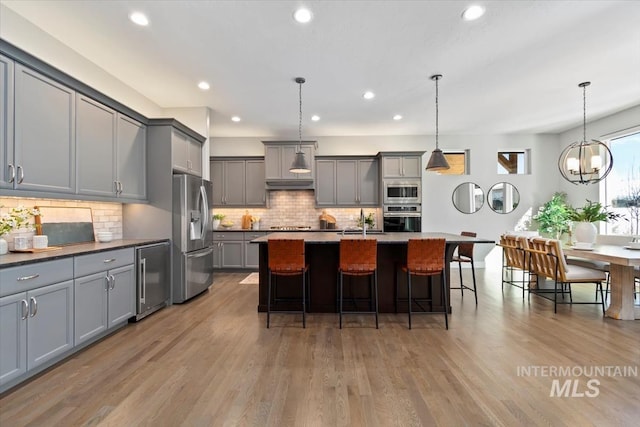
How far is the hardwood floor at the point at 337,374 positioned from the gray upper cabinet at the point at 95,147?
5.25ft

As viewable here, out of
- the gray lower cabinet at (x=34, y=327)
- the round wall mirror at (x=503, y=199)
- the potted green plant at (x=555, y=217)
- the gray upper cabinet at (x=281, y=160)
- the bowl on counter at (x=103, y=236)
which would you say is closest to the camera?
the gray lower cabinet at (x=34, y=327)

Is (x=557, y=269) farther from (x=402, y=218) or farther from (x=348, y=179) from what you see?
(x=348, y=179)

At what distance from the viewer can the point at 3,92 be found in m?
2.23

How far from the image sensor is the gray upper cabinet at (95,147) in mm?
2984

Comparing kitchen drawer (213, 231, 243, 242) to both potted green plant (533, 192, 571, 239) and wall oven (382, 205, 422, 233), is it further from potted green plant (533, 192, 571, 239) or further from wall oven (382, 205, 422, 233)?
potted green plant (533, 192, 571, 239)

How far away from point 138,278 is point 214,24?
9.41ft

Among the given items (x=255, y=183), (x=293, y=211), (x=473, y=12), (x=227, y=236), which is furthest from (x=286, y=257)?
(x=255, y=183)

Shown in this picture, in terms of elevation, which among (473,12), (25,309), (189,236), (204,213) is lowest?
(25,309)

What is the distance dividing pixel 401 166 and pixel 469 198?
1897 millimetres

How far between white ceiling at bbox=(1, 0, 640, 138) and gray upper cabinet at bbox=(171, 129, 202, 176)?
720 millimetres

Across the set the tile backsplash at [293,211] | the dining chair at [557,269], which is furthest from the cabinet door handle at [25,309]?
the dining chair at [557,269]

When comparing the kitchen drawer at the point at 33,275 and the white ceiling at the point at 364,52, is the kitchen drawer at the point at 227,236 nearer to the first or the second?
the white ceiling at the point at 364,52

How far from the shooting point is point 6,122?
7.40 ft

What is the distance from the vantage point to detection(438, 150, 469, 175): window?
6.94 metres
